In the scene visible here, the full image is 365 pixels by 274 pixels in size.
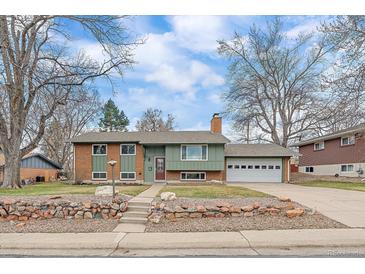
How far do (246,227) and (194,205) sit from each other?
1900 mm

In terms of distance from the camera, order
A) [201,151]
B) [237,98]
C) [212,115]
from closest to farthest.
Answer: [201,151], [212,115], [237,98]

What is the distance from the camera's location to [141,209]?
8.40 m

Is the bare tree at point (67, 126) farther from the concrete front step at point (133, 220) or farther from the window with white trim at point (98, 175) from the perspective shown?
the concrete front step at point (133, 220)

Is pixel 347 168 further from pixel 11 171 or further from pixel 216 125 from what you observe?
pixel 11 171

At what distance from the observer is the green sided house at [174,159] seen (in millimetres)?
20453

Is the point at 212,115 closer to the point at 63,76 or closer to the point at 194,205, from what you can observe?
the point at 63,76

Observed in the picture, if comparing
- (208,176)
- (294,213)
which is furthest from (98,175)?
(294,213)

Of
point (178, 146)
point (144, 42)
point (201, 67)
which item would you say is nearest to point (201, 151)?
point (178, 146)

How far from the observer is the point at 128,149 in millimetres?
21594

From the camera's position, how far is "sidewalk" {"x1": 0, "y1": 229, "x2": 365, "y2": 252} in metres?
5.78

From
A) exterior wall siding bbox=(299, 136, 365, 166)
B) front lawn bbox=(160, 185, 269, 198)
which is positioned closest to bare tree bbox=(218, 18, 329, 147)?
exterior wall siding bbox=(299, 136, 365, 166)

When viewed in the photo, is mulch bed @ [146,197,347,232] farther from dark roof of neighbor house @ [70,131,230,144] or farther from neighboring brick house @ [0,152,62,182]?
neighboring brick house @ [0,152,62,182]

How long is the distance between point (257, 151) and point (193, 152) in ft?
21.3

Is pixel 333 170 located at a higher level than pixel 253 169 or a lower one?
lower
